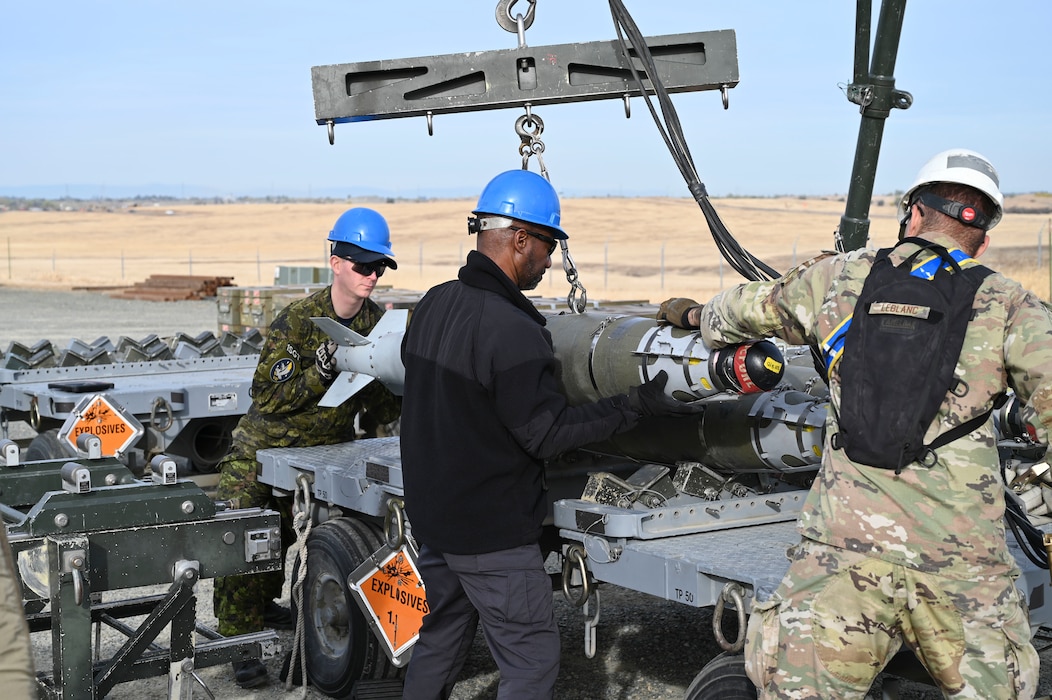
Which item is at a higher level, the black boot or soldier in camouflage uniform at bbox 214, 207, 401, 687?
soldier in camouflage uniform at bbox 214, 207, 401, 687

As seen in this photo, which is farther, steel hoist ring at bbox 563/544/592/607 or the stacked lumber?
the stacked lumber

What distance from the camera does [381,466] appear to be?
17.2 ft

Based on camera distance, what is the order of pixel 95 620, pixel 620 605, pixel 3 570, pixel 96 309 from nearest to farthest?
pixel 3 570 < pixel 95 620 < pixel 620 605 < pixel 96 309

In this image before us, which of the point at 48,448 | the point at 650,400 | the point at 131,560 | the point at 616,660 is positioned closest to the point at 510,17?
the point at 650,400

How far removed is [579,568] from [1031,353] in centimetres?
175

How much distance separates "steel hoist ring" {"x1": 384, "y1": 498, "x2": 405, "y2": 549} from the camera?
5.03 meters

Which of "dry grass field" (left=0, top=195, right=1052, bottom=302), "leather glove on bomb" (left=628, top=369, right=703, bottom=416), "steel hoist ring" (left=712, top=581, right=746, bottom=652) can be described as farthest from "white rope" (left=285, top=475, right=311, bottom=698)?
"dry grass field" (left=0, top=195, right=1052, bottom=302)

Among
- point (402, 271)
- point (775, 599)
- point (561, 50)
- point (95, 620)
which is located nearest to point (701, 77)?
point (561, 50)

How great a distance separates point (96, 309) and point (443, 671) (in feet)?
94.5

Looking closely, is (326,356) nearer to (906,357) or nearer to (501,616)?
(501,616)

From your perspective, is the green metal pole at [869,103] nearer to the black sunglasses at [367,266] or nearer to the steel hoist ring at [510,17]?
the steel hoist ring at [510,17]

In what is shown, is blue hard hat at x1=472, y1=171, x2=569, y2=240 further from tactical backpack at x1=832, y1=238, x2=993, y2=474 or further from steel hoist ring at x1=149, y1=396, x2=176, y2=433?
steel hoist ring at x1=149, y1=396, x2=176, y2=433

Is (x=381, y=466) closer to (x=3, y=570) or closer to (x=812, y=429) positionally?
(x=812, y=429)

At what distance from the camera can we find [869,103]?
5598 millimetres
